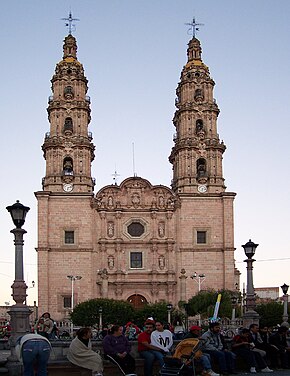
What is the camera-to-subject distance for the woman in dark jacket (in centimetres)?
1379

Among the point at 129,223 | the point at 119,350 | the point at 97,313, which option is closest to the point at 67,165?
the point at 129,223

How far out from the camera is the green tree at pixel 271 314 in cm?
5575

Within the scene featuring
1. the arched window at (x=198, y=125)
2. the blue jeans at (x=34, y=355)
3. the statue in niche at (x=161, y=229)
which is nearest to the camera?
the blue jeans at (x=34, y=355)

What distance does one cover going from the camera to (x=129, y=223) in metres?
61.7


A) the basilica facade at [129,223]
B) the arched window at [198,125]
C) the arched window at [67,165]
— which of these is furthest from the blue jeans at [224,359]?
the arched window at [198,125]

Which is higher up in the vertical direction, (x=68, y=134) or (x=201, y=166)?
(x=68, y=134)

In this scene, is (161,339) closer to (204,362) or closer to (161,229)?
(204,362)

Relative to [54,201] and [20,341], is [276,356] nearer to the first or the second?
[20,341]

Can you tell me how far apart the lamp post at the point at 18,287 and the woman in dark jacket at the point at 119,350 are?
2.38 meters

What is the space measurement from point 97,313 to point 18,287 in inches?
1488

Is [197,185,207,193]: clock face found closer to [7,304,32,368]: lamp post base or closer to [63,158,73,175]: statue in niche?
[63,158,73,175]: statue in niche

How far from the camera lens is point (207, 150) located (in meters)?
62.3

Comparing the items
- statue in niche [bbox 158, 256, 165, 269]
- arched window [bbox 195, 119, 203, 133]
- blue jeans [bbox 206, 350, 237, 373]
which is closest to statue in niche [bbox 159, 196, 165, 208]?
statue in niche [bbox 158, 256, 165, 269]

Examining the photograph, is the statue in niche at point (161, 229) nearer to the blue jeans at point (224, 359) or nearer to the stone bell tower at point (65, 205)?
the stone bell tower at point (65, 205)
